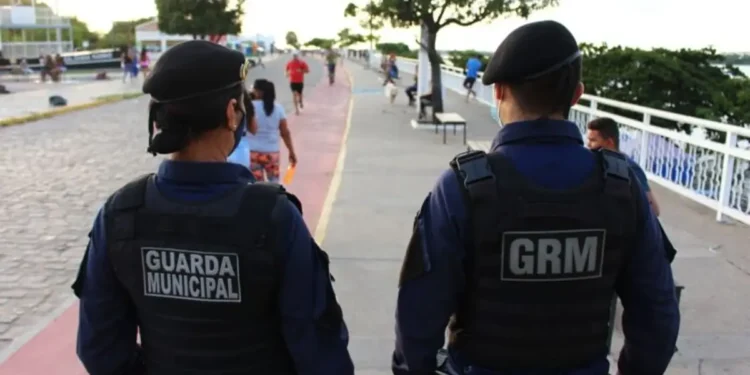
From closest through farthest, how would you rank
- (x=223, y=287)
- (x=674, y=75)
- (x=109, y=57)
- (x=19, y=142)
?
(x=223, y=287), (x=674, y=75), (x=19, y=142), (x=109, y=57)

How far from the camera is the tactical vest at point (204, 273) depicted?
1.78 m

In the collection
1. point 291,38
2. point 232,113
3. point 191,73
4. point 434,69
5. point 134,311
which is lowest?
point 134,311

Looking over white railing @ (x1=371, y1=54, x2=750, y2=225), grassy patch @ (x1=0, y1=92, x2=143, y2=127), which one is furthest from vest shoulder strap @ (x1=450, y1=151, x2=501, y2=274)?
grassy patch @ (x1=0, y1=92, x2=143, y2=127)

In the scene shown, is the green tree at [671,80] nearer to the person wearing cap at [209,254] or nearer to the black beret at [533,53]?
the black beret at [533,53]

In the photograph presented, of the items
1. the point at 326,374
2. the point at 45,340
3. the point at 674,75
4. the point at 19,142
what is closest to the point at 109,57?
the point at 19,142

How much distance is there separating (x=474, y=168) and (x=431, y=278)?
323 mm

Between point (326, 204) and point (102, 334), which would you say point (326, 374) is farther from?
point (326, 204)

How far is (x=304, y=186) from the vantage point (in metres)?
9.07

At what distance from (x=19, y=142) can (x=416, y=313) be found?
534 inches

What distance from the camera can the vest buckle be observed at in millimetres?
1813

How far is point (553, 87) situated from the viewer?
6.30 ft

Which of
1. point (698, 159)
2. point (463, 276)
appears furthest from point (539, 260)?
point (698, 159)

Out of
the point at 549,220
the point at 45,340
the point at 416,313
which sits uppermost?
the point at 549,220

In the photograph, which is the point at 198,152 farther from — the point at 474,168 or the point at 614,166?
the point at 614,166
